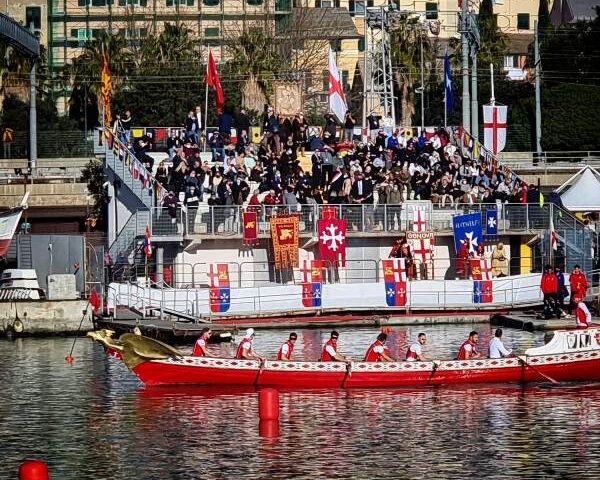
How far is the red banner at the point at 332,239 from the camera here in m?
61.7

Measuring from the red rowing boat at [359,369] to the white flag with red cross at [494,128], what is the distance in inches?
1172

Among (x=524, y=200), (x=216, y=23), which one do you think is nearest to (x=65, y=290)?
(x=524, y=200)

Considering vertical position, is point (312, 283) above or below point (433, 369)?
above

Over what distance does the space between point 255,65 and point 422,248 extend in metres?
41.4

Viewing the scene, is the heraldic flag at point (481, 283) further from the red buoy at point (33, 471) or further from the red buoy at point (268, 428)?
the red buoy at point (33, 471)

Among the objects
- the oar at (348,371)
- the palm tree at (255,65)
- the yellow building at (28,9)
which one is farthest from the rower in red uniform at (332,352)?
the yellow building at (28,9)

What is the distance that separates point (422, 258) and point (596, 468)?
2930cm

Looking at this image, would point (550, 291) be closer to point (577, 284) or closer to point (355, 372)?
point (577, 284)

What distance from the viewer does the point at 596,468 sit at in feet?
110

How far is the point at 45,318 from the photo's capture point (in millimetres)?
57125

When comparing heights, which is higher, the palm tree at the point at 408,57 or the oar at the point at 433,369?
the palm tree at the point at 408,57

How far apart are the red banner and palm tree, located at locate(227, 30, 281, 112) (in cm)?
3493

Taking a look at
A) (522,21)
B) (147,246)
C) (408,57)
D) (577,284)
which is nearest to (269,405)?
(577,284)

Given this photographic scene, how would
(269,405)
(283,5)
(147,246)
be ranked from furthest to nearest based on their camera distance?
(283,5)
(147,246)
(269,405)
